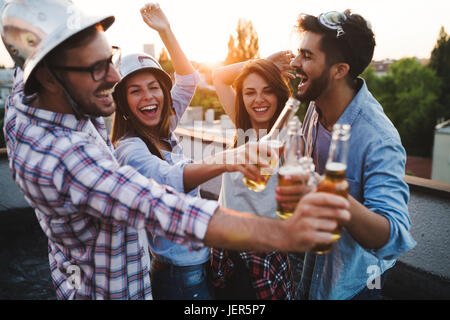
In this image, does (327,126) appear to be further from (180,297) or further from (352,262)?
(180,297)

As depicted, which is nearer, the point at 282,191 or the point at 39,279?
the point at 282,191

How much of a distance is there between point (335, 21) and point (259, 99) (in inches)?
40.2

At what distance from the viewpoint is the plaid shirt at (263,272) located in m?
2.23

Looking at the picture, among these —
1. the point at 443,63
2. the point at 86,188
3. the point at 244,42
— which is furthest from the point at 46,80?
the point at 443,63

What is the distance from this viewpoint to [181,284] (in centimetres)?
225

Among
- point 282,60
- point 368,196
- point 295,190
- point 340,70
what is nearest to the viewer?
point 295,190

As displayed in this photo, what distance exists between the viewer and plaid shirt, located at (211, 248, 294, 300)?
87.7 inches

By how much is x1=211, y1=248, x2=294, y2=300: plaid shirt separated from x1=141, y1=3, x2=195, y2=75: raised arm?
1.99 m

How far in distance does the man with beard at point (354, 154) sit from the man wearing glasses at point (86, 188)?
1.92 feet

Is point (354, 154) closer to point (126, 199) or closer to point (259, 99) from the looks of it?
point (259, 99)
